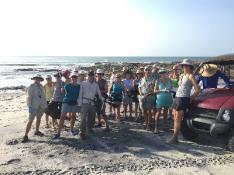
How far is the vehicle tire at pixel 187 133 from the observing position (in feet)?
30.6

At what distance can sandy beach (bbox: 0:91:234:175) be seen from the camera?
7.40 meters

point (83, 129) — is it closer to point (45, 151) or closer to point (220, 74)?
point (45, 151)

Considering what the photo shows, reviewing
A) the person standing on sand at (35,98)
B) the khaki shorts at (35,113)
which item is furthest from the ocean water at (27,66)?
the person standing on sand at (35,98)

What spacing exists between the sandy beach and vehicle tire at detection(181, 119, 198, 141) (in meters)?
0.18

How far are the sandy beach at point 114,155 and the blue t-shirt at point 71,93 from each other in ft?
3.15

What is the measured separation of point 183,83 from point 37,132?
4171mm

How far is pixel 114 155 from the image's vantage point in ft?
27.5

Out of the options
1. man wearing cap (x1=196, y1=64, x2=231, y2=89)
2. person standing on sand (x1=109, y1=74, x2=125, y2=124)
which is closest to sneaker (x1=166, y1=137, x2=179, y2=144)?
man wearing cap (x1=196, y1=64, x2=231, y2=89)

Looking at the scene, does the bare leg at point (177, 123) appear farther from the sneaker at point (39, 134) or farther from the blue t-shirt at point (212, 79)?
the sneaker at point (39, 134)

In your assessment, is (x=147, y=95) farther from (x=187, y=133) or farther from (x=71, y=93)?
(x=71, y=93)

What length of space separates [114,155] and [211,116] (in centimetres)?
229

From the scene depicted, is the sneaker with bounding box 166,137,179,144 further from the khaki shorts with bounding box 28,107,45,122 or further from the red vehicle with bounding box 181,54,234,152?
the khaki shorts with bounding box 28,107,45,122

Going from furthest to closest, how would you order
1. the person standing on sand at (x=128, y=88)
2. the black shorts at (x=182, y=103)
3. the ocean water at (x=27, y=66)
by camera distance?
1. the ocean water at (x=27, y=66)
2. the person standing on sand at (x=128, y=88)
3. the black shorts at (x=182, y=103)

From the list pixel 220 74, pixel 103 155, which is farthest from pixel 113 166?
pixel 220 74
